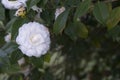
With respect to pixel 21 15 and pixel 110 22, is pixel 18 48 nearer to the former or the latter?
pixel 21 15

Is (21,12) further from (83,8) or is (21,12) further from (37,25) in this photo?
(83,8)

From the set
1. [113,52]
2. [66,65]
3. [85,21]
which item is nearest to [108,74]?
[113,52]

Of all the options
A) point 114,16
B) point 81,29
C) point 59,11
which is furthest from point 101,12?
point 81,29

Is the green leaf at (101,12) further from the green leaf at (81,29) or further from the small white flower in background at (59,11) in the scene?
the green leaf at (81,29)

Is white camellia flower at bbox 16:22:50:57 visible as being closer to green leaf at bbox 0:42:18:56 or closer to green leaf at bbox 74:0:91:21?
green leaf at bbox 0:42:18:56

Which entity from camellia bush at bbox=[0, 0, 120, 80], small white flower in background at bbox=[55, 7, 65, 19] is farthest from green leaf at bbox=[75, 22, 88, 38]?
small white flower in background at bbox=[55, 7, 65, 19]

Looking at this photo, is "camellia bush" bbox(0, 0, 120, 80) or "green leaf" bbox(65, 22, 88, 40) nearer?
"camellia bush" bbox(0, 0, 120, 80)

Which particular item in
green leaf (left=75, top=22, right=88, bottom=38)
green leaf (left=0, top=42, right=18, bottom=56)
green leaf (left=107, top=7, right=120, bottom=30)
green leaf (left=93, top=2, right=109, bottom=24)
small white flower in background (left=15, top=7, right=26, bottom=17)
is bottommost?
green leaf (left=75, top=22, right=88, bottom=38)
